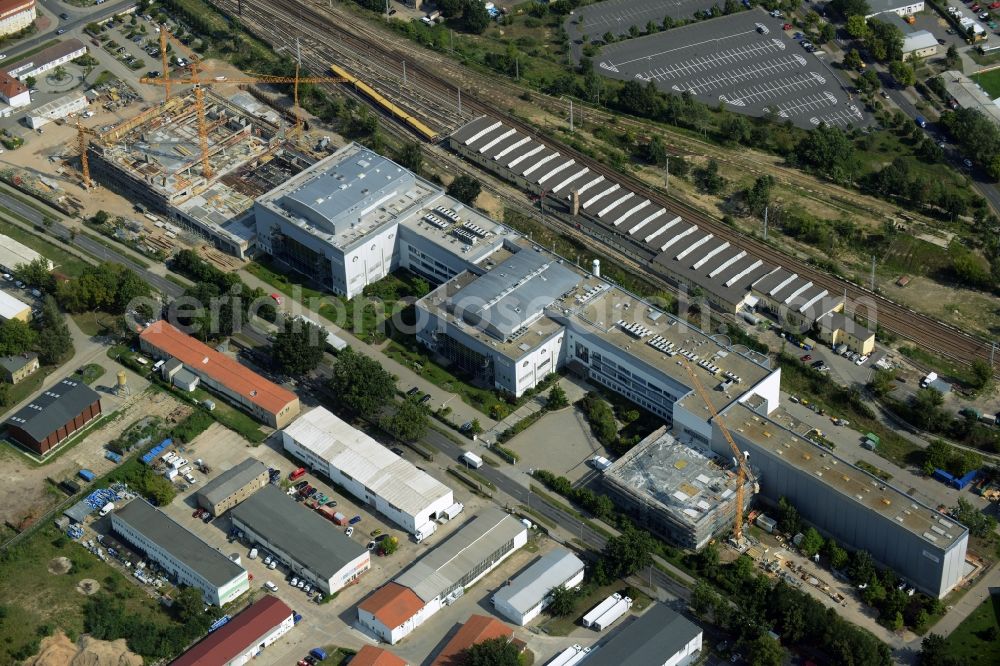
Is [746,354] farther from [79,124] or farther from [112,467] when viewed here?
[79,124]

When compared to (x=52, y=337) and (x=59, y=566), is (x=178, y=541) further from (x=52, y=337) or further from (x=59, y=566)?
(x=52, y=337)

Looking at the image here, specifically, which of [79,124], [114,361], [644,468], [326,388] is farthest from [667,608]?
[79,124]

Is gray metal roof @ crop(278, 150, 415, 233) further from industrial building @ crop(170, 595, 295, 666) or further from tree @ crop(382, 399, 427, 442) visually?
industrial building @ crop(170, 595, 295, 666)

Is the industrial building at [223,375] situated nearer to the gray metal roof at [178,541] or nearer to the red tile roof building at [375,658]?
the gray metal roof at [178,541]

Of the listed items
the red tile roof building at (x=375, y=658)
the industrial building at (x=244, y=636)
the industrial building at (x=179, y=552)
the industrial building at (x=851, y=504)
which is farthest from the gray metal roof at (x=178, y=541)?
the industrial building at (x=851, y=504)

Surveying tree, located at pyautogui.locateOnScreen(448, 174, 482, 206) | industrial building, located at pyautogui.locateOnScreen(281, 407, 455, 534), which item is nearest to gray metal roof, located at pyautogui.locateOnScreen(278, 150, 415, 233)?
tree, located at pyautogui.locateOnScreen(448, 174, 482, 206)

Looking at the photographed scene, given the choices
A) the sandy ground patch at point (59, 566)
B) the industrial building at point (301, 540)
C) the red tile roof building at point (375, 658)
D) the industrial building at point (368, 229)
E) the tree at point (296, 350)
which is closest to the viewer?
the red tile roof building at point (375, 658)
